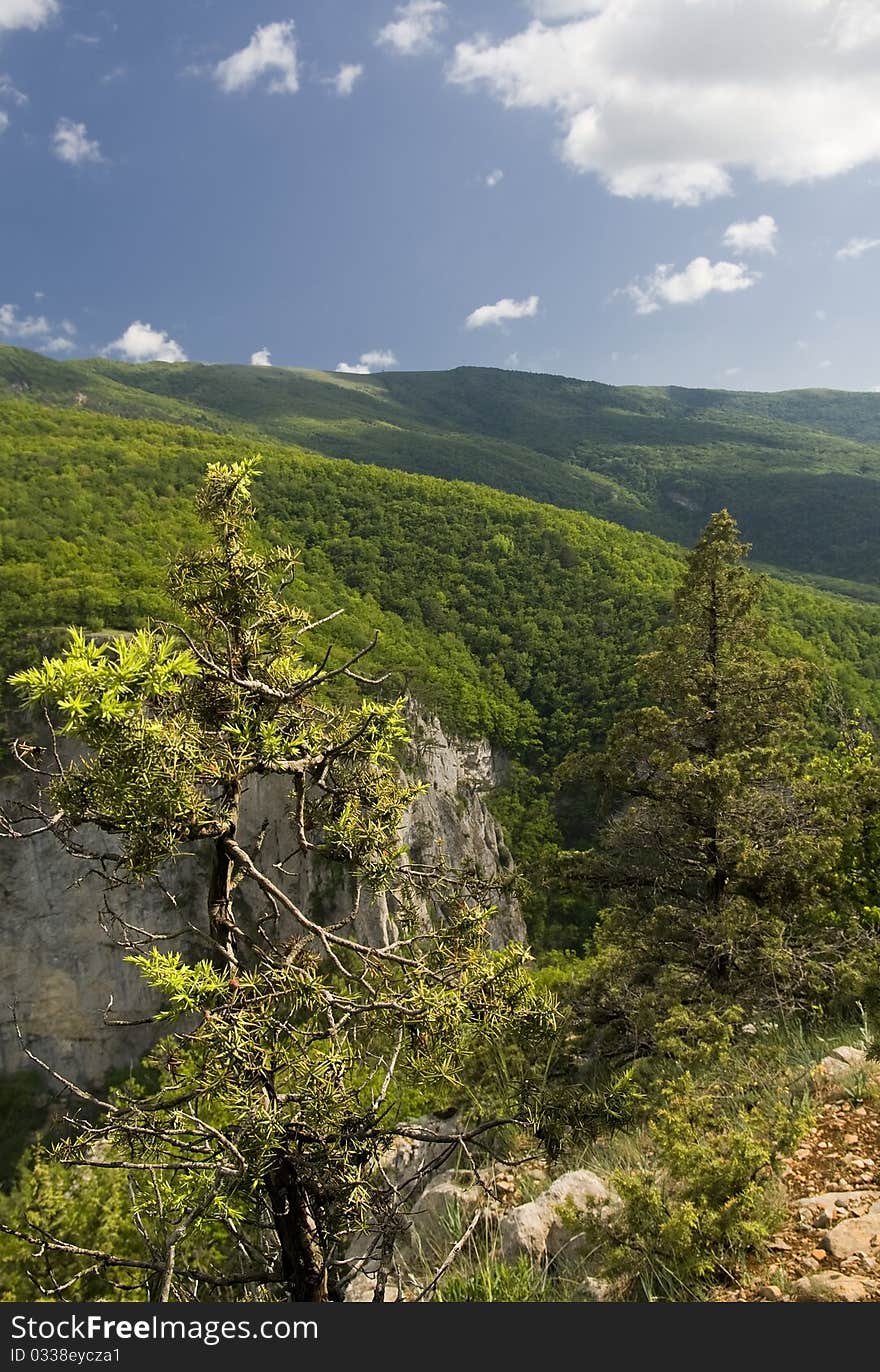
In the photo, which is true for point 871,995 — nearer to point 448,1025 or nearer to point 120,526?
point 448,1025

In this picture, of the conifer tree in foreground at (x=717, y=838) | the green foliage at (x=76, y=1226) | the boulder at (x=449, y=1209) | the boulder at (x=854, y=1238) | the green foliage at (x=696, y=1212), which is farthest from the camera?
the green foliage at (x=76, y=1226)

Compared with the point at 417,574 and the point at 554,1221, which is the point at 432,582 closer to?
the point at 417,574

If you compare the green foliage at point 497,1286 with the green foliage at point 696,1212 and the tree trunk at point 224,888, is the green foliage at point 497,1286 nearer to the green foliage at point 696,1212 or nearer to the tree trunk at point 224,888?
the green foliage at point 696,1212

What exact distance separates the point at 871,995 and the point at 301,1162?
8.40 m

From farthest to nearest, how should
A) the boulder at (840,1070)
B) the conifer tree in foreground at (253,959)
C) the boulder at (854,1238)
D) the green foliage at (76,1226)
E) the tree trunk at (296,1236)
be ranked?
1. the green foliage at (76,1226)
2. the boulder at (840,1070)
3. the boulder at (854,1238)
4. the tree trunk at (296,1236)
5. the conifer tree in foreground at (253,959)

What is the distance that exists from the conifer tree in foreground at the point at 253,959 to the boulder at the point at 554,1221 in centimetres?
142

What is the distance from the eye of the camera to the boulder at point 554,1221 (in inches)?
177

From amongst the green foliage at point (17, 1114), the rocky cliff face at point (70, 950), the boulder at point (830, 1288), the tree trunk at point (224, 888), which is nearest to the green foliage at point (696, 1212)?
the boulder at point (830, 1288)

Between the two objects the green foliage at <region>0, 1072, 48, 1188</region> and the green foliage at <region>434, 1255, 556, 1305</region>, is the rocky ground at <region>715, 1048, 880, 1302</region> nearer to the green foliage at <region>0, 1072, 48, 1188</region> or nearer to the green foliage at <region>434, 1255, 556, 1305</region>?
the green foliage at <region>434, 1255, 556, 1305</region>

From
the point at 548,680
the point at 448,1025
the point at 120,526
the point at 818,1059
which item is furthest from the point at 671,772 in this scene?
the point at 120,526

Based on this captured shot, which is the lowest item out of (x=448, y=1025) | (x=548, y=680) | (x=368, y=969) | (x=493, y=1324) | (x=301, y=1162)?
(x=548, y=680)

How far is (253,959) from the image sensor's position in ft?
12.2

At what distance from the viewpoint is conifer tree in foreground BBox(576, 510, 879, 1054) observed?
10.2 m

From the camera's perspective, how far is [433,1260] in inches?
201
